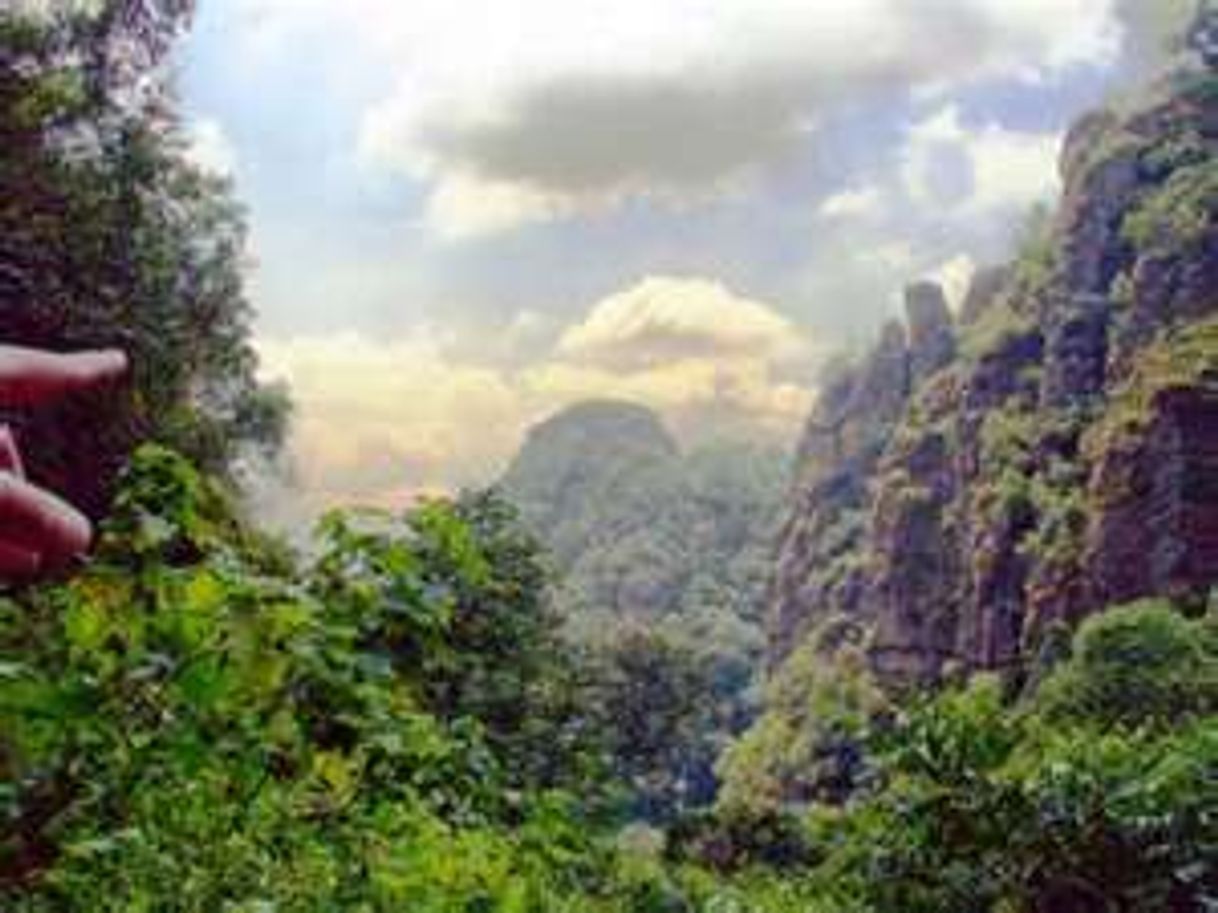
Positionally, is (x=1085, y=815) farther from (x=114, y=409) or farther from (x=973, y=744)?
(x=114, y=409)

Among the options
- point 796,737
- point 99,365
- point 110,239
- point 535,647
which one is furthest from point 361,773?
point 796,737

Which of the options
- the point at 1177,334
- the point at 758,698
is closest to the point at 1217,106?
the point at 1177,334

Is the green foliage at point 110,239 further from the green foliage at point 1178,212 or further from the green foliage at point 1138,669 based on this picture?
the green foliage at point 1178,212

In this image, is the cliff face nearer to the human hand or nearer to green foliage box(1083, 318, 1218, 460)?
green foliage box(1083, 318, 1218, 460)

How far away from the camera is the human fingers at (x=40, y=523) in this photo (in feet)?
3.96

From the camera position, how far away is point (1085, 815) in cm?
775

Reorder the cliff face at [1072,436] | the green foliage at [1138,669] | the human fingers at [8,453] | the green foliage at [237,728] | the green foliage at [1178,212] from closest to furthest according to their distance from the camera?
the human fingers at [8,453] → the green foliage at [237,728] → the green foliage at [1138,669] → the cliff face at [1072,436] → the green foliage at [1178,212]

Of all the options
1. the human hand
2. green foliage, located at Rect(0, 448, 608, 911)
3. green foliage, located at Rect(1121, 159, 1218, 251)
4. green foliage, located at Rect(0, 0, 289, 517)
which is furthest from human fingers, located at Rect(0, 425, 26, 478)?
green foliage, located at Rect(1121, 159, 1218, 251)

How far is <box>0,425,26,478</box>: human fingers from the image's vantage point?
3.81ft

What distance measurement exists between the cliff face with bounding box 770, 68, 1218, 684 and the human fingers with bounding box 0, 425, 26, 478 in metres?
72.7

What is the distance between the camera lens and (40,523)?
4.09 feet

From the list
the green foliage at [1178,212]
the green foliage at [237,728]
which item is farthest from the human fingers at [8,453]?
the green foliage at [1178,212]

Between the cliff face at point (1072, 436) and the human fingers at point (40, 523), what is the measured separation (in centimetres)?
7265

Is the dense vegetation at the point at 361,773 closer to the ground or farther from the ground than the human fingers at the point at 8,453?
closer to the ground
